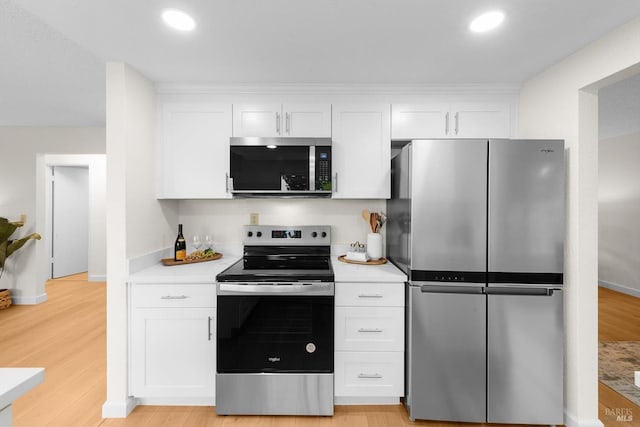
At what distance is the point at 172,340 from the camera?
2.06 metres

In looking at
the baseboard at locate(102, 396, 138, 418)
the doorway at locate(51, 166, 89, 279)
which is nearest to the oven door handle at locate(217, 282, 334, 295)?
the baseboard at locate(102, 396, 138, 418)

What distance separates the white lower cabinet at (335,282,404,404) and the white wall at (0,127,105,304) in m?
4.03

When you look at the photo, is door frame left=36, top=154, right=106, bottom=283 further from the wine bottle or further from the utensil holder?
the utensil holder

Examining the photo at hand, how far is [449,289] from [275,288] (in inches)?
43.6

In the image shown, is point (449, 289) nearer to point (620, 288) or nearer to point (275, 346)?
point (275, 346)

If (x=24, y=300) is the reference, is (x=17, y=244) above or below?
above

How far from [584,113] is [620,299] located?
4373 mm

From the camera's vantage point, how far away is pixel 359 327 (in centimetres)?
208

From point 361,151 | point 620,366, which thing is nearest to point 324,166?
point 361,151

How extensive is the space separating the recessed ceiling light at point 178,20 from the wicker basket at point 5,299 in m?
4.46

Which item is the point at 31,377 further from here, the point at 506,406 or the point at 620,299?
the point at 620,299

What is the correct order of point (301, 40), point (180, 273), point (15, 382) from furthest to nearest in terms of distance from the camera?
point (180, 273), point (301, 40), point (15, 382)

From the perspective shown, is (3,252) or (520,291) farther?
(3,252)

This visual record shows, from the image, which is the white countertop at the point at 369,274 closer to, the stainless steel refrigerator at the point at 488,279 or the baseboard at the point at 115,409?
the stainless steel refrigerator at the point at 488,279
